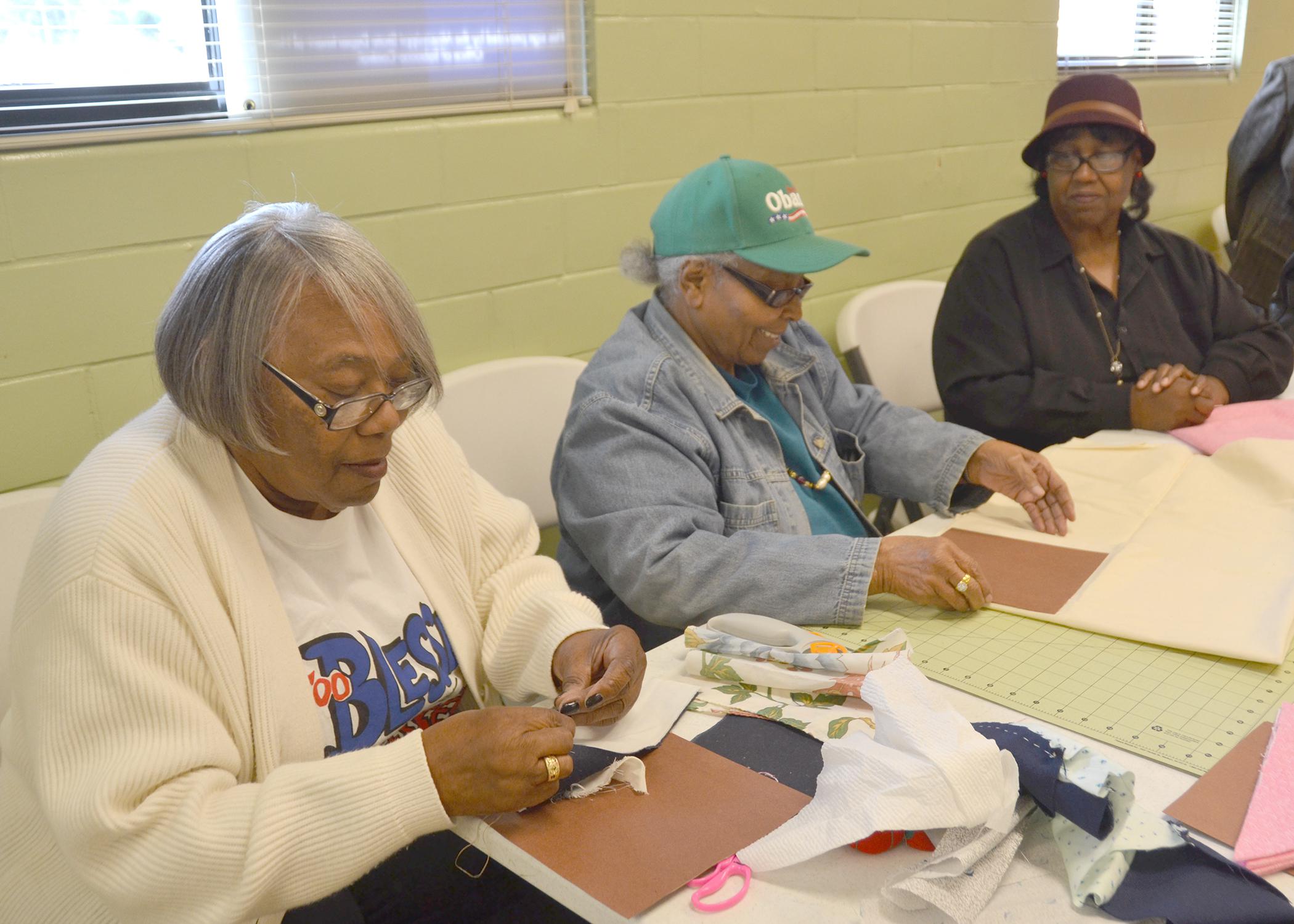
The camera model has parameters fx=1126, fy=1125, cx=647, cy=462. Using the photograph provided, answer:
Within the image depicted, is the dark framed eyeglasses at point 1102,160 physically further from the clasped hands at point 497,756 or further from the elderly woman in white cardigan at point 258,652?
the clasped hands at point 497,756

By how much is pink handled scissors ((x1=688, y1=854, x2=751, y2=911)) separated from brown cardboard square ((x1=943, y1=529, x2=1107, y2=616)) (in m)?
0.71

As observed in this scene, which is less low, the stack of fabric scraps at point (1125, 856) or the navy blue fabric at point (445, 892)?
the stack of fabric scraps at point (1125, 856)

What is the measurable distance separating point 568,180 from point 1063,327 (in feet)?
3.96

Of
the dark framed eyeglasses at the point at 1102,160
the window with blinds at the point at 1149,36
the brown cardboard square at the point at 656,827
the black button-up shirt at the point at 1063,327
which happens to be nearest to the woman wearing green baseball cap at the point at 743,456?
the black button-up shirt at the point at 1063,327

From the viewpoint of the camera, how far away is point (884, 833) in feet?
3.58

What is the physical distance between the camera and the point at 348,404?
1269mm

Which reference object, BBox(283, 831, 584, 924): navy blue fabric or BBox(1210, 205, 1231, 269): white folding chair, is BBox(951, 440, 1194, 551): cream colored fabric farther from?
BBox(1210, 205, 1231, 269): white folding chair

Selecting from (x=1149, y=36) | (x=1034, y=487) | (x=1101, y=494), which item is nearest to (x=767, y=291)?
(x=1034, y=487)

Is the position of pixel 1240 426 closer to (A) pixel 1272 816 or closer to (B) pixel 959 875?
(A) pixel 1272 816

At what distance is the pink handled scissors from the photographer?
1.03 meters

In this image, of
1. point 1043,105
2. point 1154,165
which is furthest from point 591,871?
point 1154,165

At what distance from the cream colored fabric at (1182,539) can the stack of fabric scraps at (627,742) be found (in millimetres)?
542

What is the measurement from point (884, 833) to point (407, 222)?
1.70 m

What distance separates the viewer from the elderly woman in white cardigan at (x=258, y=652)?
1.10 m
